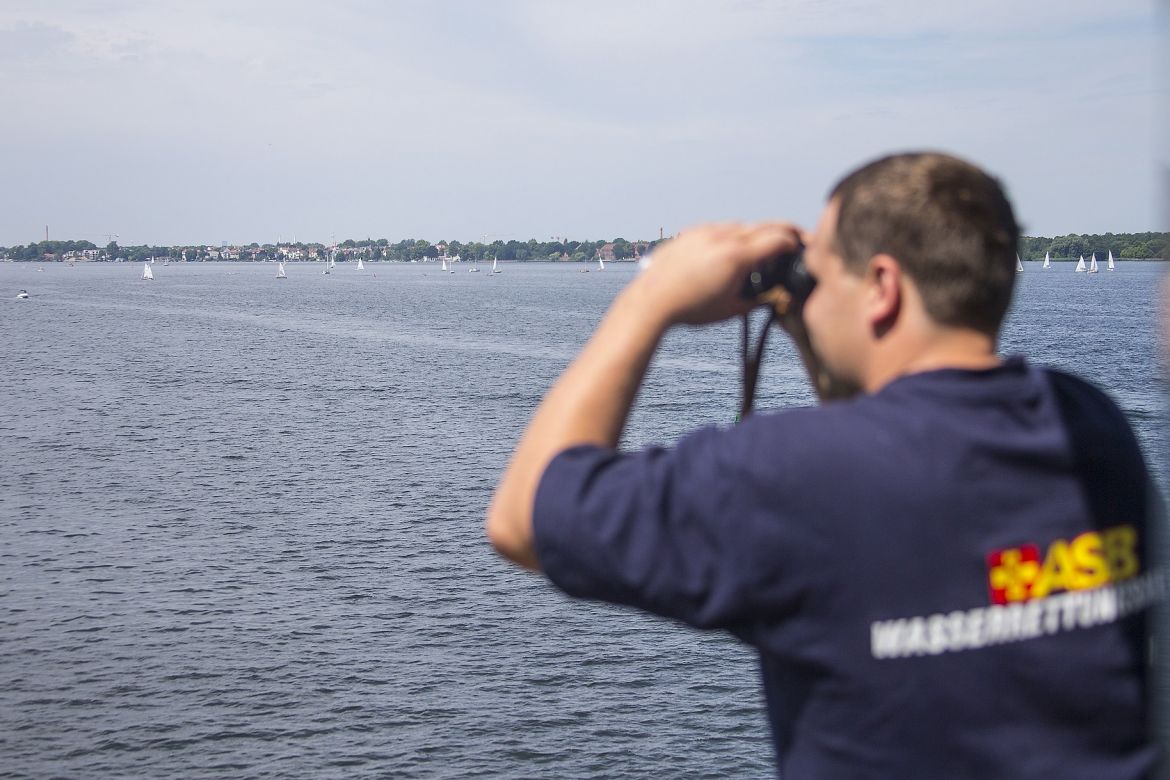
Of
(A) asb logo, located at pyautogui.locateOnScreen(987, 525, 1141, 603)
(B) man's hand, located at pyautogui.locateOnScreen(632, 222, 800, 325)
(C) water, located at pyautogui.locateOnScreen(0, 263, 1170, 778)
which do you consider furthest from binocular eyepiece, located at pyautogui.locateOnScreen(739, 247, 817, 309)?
(C) water, located at pyautogui.locateOnScreen(0, 263, 1170, 778)

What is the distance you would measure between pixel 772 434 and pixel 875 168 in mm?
468

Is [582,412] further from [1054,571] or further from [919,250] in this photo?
[1054,571]

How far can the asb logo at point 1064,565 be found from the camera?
1672 mm

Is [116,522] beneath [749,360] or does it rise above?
beneath

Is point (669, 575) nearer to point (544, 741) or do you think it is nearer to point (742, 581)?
point (742, 581)

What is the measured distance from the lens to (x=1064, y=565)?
1730mm

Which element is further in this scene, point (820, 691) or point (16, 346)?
point (16, 346)

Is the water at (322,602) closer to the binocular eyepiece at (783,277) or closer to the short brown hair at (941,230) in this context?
the short brown hair at (941,230)

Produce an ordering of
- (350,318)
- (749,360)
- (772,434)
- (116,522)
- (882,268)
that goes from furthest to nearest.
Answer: (350,318) < (116,522) < (749,360) < (882,268) < (772,434)

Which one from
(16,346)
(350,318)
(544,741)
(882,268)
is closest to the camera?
(882,268)

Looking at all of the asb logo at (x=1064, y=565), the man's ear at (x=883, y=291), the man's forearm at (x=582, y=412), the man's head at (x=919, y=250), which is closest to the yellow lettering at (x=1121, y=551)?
the asb logo at (x=1064, y=565)

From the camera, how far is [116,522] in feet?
164

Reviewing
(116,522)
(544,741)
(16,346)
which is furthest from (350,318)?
(544,741)

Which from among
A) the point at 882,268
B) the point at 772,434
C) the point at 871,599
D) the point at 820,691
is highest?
the point at 882,268
